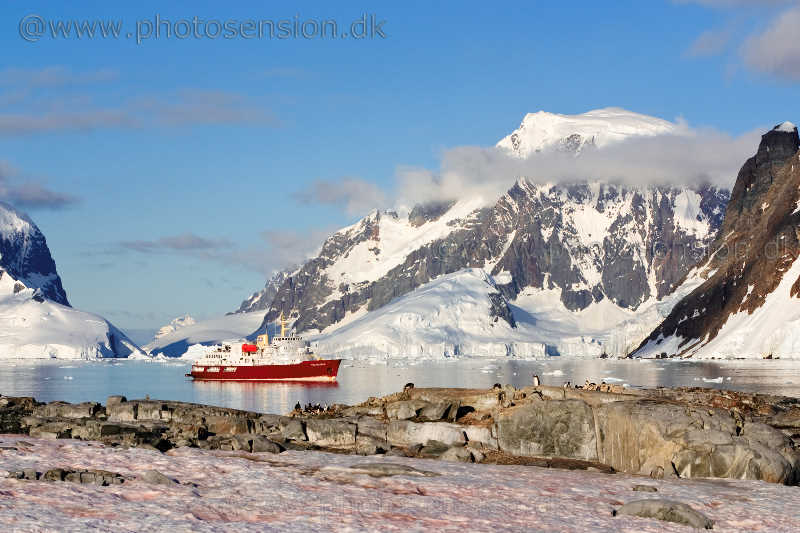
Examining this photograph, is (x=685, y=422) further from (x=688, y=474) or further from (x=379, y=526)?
(x=379, y=526)

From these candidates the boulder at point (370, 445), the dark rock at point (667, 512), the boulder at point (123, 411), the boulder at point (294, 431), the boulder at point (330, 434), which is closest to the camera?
the dark rock at point (667, 512)

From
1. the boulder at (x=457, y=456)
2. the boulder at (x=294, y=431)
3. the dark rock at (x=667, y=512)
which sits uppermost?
the boulder at (x=294, y=431)

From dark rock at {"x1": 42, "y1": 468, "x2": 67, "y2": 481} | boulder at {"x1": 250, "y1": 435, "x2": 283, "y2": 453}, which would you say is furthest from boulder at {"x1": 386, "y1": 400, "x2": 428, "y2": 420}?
dark rock at {"x1": 42, "y1": 468, "x2": 67, "y2": 481}

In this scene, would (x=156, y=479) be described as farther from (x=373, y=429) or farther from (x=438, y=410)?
(x=438, y=410)

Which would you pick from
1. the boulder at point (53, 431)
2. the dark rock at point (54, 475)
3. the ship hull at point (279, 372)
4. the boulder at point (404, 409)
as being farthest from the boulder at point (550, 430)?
the ship hull at point (279, 372)

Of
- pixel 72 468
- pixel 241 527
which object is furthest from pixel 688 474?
pixel 72 468

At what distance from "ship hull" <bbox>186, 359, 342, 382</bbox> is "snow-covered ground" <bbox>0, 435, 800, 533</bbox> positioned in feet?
484

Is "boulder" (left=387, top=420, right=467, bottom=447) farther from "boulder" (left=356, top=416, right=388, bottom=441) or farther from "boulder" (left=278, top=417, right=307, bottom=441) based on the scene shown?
"boulder" (left=278, top=417, right=307, bottom=441)

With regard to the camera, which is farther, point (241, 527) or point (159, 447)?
point (159, 447)

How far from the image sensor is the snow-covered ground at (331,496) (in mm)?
21375

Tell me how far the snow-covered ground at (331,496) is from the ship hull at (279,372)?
147m

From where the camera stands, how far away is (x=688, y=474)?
31422 millimetres

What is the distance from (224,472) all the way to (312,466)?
3074 millimetres

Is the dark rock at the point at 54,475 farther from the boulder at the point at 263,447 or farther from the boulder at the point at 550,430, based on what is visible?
the boulder at the point at 550,430
